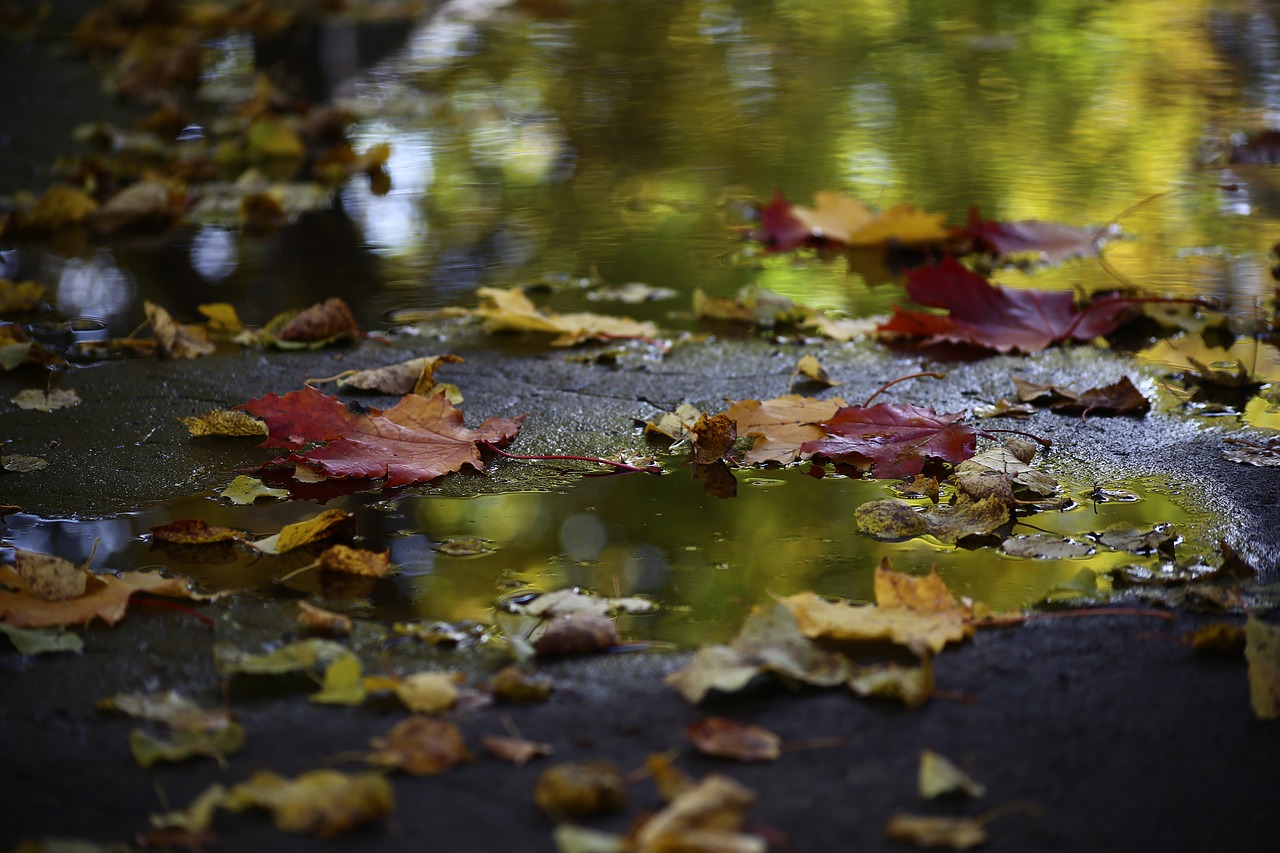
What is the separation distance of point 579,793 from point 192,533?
3.07 ft

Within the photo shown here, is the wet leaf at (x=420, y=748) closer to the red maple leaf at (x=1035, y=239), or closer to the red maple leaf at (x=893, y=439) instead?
the red maple leaf at (x=893, y=439)

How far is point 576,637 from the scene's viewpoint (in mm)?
1625

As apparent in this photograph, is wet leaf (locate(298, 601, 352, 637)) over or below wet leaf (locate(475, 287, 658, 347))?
over

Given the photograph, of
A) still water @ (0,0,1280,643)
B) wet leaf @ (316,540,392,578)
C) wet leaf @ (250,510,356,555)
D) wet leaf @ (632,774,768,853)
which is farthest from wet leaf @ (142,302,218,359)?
wet leaf @ (632,774,768,853)

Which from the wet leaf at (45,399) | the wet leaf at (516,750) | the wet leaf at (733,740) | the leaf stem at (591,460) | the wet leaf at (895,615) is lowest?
the leaf stem at (591,460)

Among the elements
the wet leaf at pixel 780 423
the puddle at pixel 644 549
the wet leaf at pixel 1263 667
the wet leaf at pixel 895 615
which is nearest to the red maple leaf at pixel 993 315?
the wet leaf at pixel 780 423

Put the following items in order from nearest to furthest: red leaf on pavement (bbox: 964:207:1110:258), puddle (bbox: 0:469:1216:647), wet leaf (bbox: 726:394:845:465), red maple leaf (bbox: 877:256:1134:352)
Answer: puddle (bbox: 0:469:1216:647) → wet leaf (bbox: 726:394:845:465) → red maple leaf (bbox: 877:256:1134:352) → red leaf on pavement (bbox: 964:207:1110:258)

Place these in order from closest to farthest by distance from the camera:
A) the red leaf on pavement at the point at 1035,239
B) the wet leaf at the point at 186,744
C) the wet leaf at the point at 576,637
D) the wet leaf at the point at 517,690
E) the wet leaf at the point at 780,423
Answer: the wet leaf at the point at 186,744, the wet leaf at the point at 517,690, the wet leaf at the point at 576,637, the wet leaf at the point at 780,423, the red leaf on pavement at the point at 1035,239

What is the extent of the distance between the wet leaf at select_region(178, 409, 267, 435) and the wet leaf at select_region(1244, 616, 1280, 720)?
69.3 inches

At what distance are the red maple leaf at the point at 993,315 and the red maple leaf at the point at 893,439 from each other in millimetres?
532

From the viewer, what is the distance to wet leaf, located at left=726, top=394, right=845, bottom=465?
87.8 inches

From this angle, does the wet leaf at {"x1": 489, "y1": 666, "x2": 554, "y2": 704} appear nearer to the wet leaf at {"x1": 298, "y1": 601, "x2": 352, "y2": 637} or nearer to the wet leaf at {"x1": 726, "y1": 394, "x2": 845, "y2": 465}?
the wet leaf at {"x1": 298, "y1": 601, "x2": 352, "y2": 637}

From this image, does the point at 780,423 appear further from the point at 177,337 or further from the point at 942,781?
the point at 177,337

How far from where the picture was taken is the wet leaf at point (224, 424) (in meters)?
2.38
